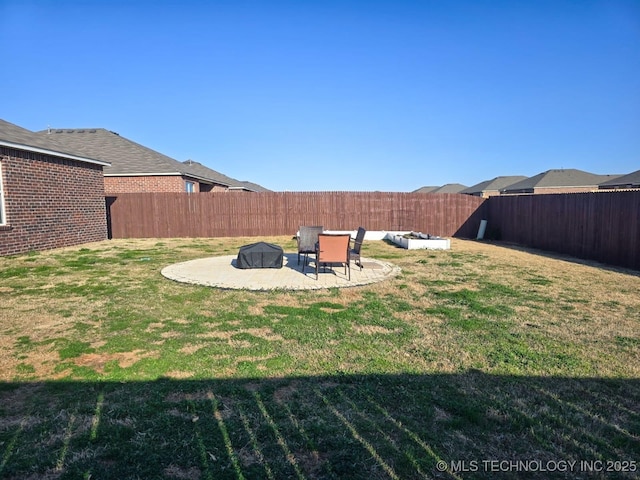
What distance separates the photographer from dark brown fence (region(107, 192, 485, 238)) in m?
18.3

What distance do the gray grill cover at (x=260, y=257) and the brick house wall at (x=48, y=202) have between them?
791cm

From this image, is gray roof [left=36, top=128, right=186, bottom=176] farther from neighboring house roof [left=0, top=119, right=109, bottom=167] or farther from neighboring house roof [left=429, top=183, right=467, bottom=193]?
neighboring house roof [left=429, top=183, right=467, bottom=193]

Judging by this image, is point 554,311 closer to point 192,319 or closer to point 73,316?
point 192,319

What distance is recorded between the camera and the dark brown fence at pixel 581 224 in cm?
1034

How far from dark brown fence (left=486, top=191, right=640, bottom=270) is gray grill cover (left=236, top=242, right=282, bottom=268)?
9.83 meters

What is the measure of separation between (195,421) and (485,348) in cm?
316

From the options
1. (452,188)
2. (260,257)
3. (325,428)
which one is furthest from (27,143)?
(452,188)

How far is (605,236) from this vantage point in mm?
11109

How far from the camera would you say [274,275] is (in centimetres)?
808

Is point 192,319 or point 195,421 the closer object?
point 195,421

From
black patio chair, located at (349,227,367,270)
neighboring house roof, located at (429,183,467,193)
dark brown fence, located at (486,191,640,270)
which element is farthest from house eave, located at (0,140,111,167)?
neighboring house roof, located at (429,183,467,193)

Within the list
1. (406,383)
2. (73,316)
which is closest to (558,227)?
(406,383)

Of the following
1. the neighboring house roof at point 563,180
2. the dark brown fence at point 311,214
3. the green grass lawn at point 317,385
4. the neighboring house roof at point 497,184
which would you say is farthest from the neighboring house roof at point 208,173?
the neighboring house roof at point 497,184

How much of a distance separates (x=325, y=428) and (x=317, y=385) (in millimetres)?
637
